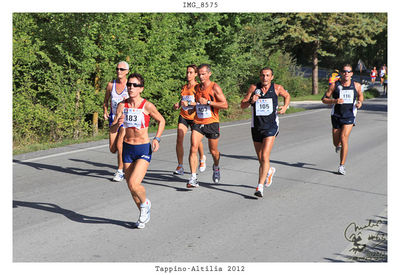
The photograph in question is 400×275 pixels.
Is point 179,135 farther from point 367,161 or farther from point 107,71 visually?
point 107,71

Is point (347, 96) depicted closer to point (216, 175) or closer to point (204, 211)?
point (216, 175)

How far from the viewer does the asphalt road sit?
18.3 ft

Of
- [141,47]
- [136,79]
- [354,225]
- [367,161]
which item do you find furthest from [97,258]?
[141,47]

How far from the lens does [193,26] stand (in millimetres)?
18094

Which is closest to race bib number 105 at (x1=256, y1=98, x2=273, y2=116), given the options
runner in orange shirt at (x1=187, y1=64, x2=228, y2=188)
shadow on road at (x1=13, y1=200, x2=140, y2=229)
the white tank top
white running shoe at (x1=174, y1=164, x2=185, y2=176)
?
runner in orange shirt at (x1=187, y1=64, x2=228, y2=188)

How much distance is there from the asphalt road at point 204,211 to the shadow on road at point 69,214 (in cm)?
1

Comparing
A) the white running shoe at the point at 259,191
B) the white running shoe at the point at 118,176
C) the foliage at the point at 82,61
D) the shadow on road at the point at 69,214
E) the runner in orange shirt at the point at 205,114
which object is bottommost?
the shadow on road at the point at 69,214

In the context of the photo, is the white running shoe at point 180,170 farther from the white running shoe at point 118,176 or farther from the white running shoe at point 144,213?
the white running shoe at point 144,213

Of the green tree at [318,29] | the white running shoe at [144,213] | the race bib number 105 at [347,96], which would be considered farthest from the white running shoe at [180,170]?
the green tree at [318,29]

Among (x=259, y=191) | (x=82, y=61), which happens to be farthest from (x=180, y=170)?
(x=82, y=61)

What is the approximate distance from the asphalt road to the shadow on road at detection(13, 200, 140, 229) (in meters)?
0.01

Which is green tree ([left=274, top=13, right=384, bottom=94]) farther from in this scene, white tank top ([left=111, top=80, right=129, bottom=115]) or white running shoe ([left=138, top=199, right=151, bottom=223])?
white running shoe ([left=138, top=199, right=151, bottom=223])

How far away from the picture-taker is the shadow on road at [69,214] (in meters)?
6.56

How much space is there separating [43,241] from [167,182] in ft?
10.7
